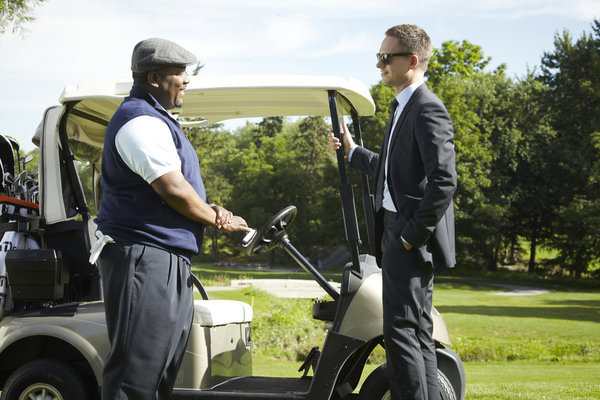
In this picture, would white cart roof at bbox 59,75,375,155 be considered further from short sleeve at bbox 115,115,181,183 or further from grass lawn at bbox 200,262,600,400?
grass lawn at bbox 200,262,600,400

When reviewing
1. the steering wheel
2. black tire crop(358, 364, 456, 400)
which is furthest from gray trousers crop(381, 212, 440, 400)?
the steering wheel

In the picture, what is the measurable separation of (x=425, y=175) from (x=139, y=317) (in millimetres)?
1355

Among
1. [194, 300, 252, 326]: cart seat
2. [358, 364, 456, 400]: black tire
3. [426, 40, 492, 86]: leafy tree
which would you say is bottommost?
[358, 364, 456, 400]: black tire

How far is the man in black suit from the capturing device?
279 cm

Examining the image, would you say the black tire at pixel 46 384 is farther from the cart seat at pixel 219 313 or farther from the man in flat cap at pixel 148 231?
the man in flat cap at pixel 148 231

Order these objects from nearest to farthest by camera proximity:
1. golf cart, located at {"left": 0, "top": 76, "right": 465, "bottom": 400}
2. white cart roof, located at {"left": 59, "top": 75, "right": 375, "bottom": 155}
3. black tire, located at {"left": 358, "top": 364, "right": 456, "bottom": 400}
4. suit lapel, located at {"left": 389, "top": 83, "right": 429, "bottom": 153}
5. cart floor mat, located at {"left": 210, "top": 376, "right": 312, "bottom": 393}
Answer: suit lapel, located at {"left": 389, "top": 83, "right": 429, "bottom": 153} → black tire, located at {"left": 358, "top": 364, "right": 456, "bottom": 400} → golf cart, located at {"left": 0, "top": 76, "right": 465, "bottom": 400} → cart floor mat, located at {"left": 210, "top": 376, "right": 312, "bottom": 393} → white cart roof, located at {"left": 59, "top": 75, "right": 375, "bottom": 155}

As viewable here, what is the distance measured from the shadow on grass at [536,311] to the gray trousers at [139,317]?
53.7ft

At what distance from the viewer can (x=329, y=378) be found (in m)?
3.32

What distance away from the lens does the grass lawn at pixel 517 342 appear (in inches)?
246

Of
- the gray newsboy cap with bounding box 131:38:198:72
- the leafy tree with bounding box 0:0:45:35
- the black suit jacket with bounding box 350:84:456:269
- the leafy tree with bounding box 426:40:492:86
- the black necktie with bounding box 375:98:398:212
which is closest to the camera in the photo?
the gray newsboy cap with bounding box 131:38:198:72

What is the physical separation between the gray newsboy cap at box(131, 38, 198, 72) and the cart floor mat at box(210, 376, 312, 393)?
1.76m

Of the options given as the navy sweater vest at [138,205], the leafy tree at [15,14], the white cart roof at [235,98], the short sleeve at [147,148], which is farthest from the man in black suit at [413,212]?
the leafy tree at [15,14]

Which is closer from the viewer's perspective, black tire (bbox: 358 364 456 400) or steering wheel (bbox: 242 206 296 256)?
black tire (bbox: 358 364 456 400)

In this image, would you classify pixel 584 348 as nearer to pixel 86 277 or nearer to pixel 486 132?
pixel 86 277
